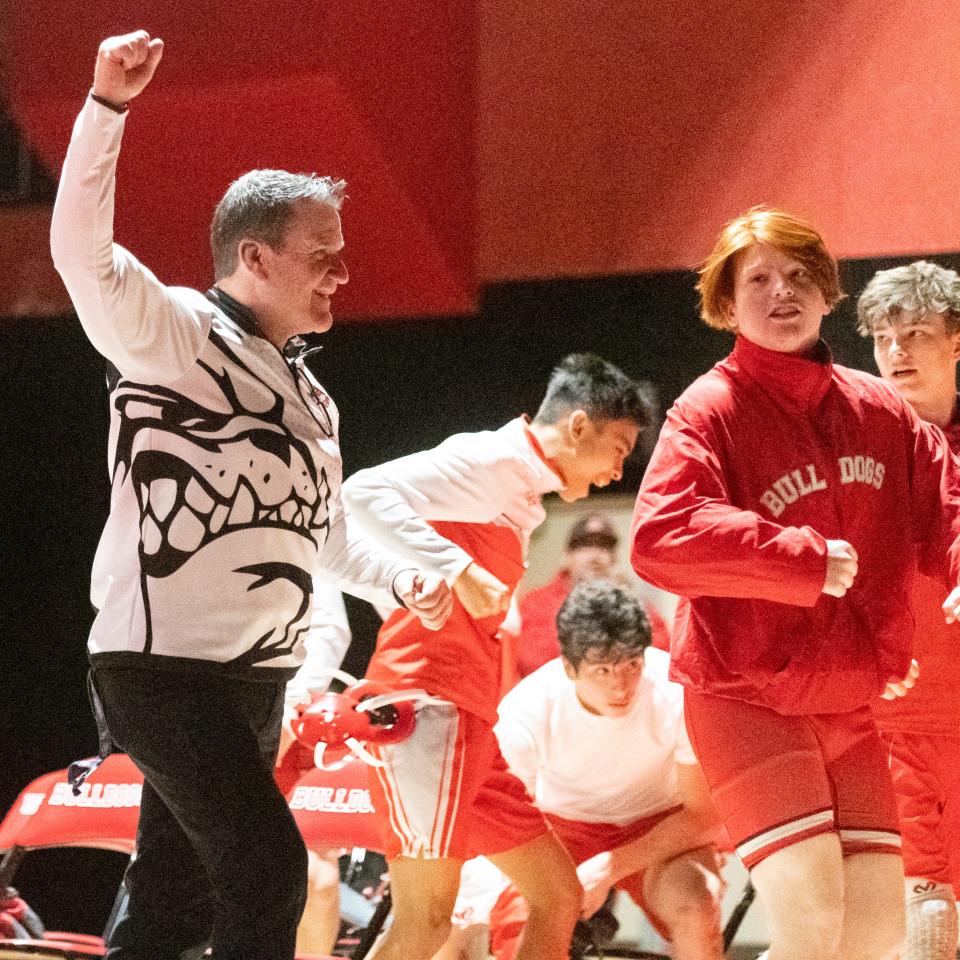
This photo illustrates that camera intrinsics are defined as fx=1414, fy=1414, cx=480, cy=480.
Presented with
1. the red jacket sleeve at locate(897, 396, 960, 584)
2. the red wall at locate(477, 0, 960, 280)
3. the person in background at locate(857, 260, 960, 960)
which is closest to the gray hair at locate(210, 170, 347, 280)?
the red jacket sleeve at locate(897, 396, 960, 584)

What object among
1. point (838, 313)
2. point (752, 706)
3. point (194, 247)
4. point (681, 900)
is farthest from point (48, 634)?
point (752, 706)

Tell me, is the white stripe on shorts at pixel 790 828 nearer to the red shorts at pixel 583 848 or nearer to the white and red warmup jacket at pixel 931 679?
the white and red warmup jacket at pixel 931 679

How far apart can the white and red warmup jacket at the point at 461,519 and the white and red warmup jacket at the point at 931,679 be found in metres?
0.78

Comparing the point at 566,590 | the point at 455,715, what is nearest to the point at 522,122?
the point at 566,590

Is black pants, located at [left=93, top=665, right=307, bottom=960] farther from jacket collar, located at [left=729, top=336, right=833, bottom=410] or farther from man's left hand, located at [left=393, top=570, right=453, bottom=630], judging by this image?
jacket collar, located at [left=729, top=336, right=833, bottom=410]

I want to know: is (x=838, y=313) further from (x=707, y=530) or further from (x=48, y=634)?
(x=48, y=634)

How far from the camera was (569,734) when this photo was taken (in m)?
3.30

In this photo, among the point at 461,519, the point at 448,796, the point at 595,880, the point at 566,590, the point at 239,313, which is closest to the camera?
the point at 239,313

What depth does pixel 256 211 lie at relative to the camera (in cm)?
203

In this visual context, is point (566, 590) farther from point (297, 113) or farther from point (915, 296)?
point (915, 296)

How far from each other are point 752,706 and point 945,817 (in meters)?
0.77

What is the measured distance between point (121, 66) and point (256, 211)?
1.11 ft

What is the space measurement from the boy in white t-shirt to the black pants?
136 cm

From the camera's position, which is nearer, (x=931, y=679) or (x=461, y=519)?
(x=931, y=679)
